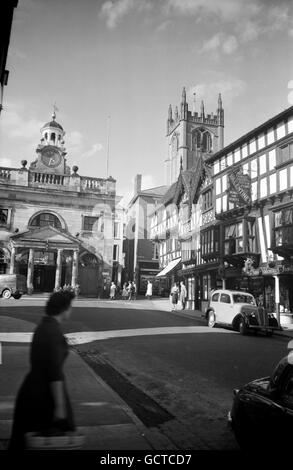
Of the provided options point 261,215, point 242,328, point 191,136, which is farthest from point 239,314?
point 191,136

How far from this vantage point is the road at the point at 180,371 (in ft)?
18.5

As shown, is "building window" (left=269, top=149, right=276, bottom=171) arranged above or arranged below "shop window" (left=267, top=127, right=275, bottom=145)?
below

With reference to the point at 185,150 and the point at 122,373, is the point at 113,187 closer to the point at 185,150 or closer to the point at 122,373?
Result: the point at 185,150

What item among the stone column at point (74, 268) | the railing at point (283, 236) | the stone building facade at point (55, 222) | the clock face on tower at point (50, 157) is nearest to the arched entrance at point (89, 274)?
the stone building facade at point (55, 222)

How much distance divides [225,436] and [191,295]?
29574mm

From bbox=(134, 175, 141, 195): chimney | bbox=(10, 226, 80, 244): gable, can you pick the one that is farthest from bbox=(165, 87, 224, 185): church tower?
bbox=(10, 226, 80, 244): gable

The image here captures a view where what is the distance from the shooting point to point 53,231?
41812 millimetres

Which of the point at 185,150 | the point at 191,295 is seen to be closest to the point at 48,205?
the point at 191,295

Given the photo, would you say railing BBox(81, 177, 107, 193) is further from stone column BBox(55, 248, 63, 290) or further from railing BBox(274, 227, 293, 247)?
railing BBox(274, 227, 293, 247)

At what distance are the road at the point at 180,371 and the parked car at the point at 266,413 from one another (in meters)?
0.72

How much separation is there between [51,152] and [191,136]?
30.4 metres

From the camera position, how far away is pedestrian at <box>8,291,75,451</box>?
3.23 metres

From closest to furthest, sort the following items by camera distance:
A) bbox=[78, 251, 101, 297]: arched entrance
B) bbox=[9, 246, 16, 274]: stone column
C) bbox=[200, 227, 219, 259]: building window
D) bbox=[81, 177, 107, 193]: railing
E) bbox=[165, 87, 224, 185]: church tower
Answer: bbox=[200, 227, 219, 259]: building window < bbox=[9, 246, 16, 274]: stone column < bbox=[78, 251, 101, 297]: arched entrance < bbox=[81, 177, 107, 193]: railing < bbox=[165, 87, 224, 185]: church tower

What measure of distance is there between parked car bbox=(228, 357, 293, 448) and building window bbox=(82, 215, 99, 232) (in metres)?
42.1
